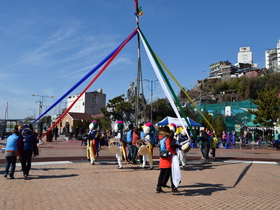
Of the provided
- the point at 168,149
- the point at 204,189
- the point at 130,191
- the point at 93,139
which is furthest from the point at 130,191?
the point at 93,139

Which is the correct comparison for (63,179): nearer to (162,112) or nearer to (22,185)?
(22,185)

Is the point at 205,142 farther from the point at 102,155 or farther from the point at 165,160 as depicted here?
the point at 165,160

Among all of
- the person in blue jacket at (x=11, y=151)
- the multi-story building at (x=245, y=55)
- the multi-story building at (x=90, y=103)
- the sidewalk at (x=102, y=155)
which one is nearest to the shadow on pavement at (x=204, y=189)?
the person in blue jacket at (x=11, y=151)

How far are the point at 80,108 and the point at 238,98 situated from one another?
151ft

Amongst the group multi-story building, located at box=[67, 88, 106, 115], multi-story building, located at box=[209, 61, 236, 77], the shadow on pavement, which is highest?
multi-story building, located at box=[209, 61, 236, 77]

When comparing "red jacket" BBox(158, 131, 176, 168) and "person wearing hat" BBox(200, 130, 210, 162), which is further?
"person wearing hat" BBox(200, 130, 210, 162)

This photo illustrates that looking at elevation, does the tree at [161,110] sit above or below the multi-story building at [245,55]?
below

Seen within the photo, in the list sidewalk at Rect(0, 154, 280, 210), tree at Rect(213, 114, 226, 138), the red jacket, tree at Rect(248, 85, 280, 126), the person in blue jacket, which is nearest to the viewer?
sidewalk at Rect(0, 154, 280, 210)

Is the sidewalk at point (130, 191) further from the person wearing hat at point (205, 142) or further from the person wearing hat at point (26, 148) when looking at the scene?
the person wearing hat at point (205, 142)

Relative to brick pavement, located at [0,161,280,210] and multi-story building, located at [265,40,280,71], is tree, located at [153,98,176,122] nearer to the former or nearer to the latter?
brick pavement, located at [0,161,280,210]

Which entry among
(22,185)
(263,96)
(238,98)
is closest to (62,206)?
(22,185)

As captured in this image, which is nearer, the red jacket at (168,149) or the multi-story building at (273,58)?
the red jacket at (168,149)

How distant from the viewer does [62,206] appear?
219 inches

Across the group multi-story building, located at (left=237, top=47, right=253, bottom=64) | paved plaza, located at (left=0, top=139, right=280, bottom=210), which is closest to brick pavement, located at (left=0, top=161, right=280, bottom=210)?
paved plaza, located at (left=0, top=139, right=280, bottom=210)
